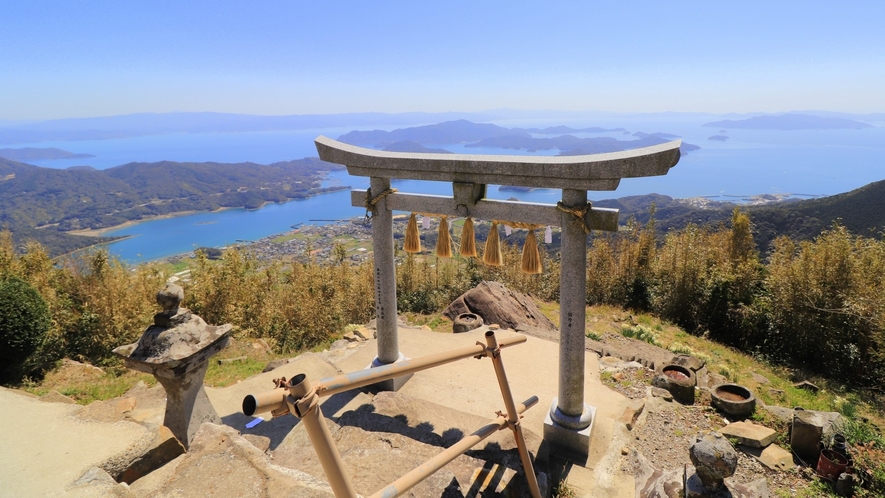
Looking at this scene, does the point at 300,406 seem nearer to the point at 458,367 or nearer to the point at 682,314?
the point at 458,367

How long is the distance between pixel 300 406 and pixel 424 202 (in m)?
3.69

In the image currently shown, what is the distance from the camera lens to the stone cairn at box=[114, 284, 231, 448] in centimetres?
406

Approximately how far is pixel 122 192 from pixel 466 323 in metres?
67.7

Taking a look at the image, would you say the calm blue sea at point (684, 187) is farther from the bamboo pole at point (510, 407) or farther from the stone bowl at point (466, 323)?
the bamboo pole at point (510, 407)

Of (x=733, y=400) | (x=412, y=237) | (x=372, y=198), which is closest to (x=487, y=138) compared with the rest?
(x=733, y=400)

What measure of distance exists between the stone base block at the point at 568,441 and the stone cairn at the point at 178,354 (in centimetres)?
363

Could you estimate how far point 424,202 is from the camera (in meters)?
4.99

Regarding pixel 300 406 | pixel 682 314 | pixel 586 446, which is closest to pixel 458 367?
pixel 586 446

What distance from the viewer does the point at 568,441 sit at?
14.9 feet

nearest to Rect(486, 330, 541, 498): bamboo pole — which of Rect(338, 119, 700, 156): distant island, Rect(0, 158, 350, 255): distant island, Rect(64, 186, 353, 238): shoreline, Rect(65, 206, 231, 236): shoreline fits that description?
Rect(0, 158, 350, 255): distant island

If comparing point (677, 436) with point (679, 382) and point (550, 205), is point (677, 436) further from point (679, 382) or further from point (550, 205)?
point (550, 205)

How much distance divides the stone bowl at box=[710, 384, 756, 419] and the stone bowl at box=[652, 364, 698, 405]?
281 mm

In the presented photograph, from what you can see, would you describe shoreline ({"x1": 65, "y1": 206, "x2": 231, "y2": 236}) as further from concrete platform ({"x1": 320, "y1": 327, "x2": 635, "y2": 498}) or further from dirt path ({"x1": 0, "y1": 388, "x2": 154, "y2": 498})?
dirt path ({"x1": 0, "y1": 388, "x2": 154, "y2": 498})

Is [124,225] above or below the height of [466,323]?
below
